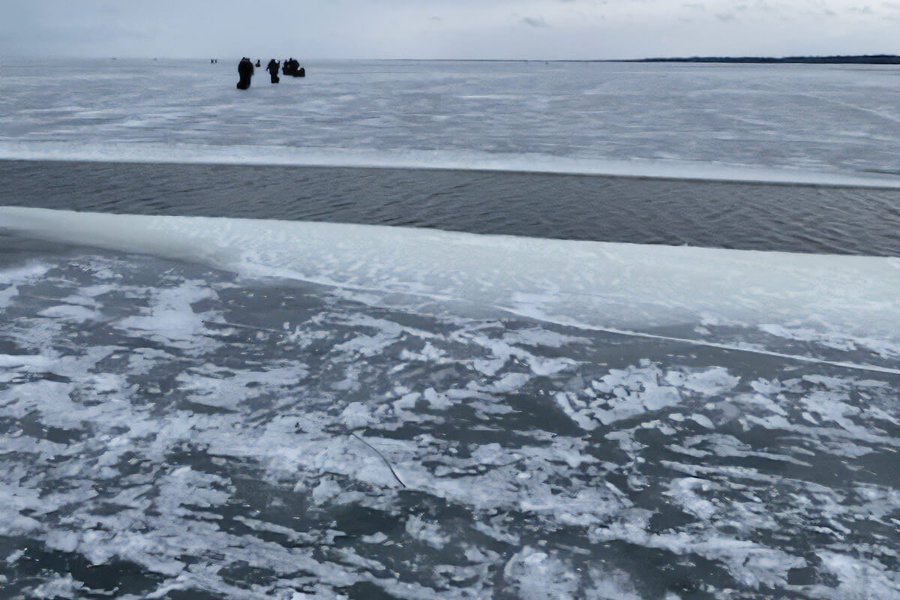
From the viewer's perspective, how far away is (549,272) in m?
4.43

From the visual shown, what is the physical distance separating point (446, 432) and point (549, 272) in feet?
7.09

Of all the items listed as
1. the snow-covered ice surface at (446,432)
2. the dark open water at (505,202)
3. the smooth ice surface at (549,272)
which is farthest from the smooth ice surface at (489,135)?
the snow-covered ice surface at (446,432)

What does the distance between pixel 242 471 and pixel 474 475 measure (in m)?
0.76

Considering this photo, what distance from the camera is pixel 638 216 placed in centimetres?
617

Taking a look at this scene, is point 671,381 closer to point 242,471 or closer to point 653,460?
point 653,460

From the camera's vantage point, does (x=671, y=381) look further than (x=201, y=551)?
Yes

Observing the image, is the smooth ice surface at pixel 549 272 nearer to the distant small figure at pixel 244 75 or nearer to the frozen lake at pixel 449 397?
the frozen lake at pixel 449 397

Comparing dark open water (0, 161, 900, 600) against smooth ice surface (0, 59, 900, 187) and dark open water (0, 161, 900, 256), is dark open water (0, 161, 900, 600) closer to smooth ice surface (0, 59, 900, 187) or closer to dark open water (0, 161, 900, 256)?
dark open water (0, 161, 900, 256)

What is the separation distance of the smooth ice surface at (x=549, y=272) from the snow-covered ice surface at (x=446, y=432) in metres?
0.03

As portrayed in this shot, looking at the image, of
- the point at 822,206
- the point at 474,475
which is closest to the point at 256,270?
the point at 474,475

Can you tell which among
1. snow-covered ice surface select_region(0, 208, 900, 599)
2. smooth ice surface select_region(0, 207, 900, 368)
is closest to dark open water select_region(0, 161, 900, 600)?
snow-covered ice surface select_region(0, 208, 900, 599)

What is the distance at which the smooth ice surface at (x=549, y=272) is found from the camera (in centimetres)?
369

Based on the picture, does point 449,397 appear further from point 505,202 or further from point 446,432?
point 505,202

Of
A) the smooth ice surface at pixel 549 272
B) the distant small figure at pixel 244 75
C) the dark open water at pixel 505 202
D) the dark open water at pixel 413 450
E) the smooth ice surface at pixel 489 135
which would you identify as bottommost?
the dark open water at pixel 413 450
